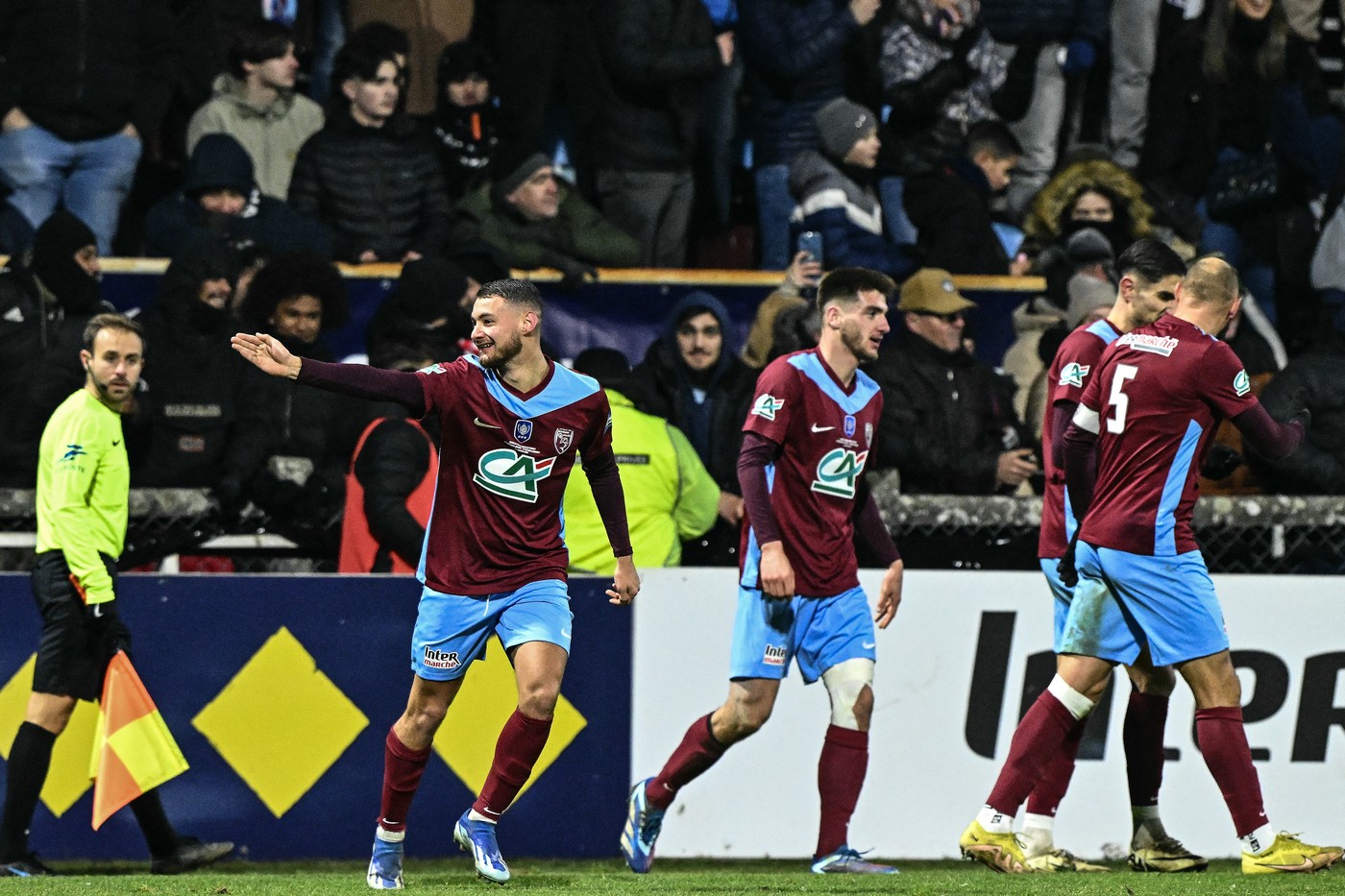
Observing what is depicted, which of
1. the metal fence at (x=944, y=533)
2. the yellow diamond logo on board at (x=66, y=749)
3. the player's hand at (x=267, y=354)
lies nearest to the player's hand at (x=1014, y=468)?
the metal fence at (x=944, y=533)

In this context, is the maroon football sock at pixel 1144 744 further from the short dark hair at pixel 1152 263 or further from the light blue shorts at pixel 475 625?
the light blue shorts at pixel 475 625

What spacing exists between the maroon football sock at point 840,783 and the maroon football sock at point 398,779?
1.59 meters

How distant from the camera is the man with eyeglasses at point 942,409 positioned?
9281 mm

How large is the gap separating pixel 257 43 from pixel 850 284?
4486 millimetres

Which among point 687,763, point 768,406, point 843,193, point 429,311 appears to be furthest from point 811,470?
point 843,193

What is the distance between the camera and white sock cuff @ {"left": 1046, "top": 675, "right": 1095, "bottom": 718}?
6734mm

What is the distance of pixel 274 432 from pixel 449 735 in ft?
6.12

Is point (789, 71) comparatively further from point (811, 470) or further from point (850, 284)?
point (811, 470)

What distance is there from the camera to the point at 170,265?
31.1ft

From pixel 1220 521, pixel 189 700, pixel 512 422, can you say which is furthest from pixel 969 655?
pixel 189 700

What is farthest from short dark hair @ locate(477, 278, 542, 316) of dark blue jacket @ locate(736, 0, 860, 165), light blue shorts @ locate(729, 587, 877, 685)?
dark blue jacket @ locate(736, 0, 860, 165)

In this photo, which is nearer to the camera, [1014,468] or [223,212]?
[1014,468]

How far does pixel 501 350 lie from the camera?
21.1 ft

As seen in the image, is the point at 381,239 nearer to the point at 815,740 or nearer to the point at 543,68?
the point at 543,68
